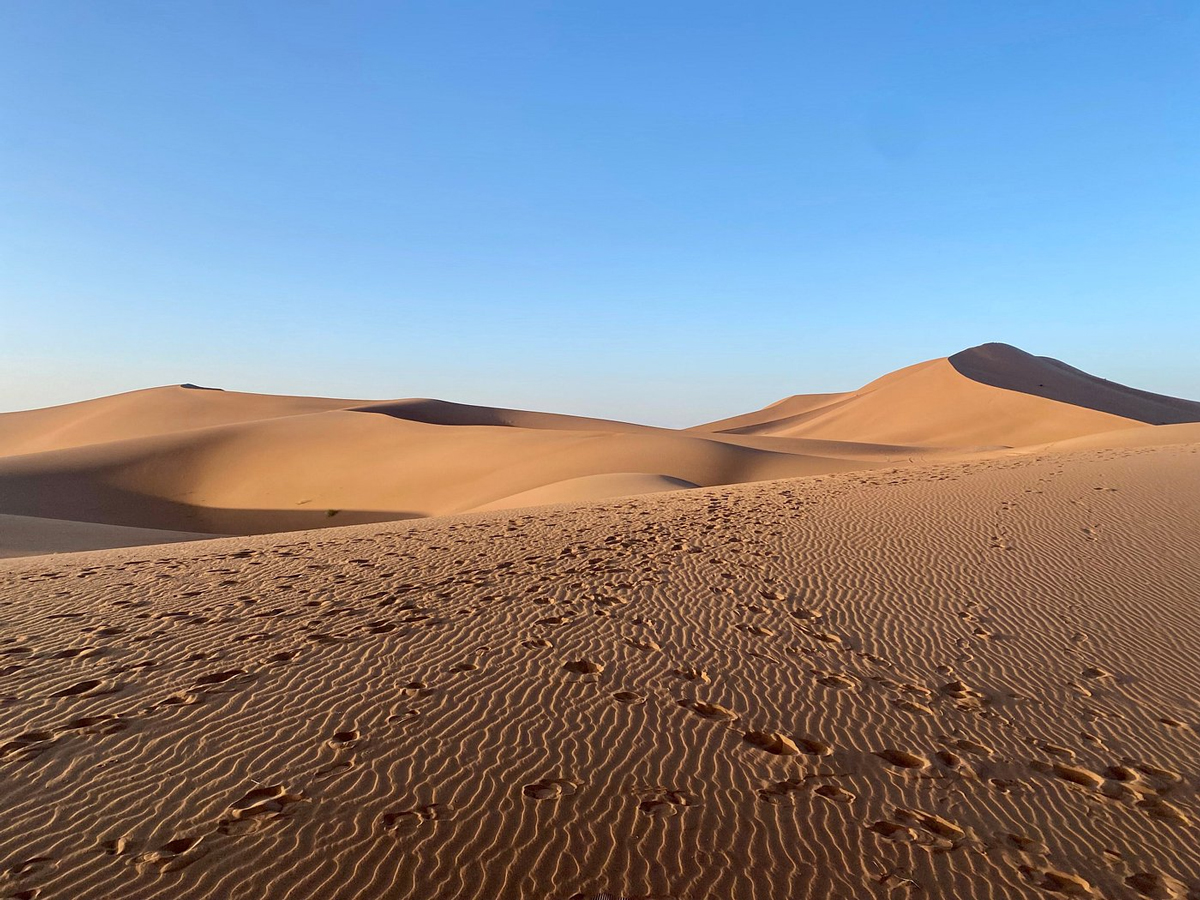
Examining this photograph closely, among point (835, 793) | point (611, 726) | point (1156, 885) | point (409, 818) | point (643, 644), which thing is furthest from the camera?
point (643, 644)

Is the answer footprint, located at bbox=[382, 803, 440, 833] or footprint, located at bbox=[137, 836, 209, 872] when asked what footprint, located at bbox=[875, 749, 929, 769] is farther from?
footprint, located at bbox=[137, 836, 209, 872]

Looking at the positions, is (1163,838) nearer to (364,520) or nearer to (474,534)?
(474,534)

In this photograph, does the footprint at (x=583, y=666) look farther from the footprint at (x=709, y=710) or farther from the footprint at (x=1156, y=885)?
the footprint at (x=1156, y=885)

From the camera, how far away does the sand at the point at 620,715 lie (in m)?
3.80

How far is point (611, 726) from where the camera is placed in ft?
17.2

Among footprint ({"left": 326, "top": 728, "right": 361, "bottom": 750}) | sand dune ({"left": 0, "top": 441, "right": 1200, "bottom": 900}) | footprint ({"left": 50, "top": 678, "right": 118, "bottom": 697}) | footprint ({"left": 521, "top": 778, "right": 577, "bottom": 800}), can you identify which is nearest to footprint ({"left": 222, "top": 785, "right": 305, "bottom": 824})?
sand dune ({"left": 0, "top": 441, "right": 1200, "bottom": 900})

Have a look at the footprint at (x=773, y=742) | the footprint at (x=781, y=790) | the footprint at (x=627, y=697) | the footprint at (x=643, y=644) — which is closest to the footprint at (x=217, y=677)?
the footprint at (x=627, y=697)

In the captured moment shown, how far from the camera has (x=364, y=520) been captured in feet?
87.1

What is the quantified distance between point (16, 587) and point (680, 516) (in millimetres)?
10048

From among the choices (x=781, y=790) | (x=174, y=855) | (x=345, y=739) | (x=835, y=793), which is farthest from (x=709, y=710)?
(x=174, y=855)

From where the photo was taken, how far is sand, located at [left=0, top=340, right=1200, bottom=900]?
3797 millimetres

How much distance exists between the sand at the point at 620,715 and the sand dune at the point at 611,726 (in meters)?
0.02

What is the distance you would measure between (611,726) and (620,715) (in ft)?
0.61

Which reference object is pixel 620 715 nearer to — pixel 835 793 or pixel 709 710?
pixel 709 710
